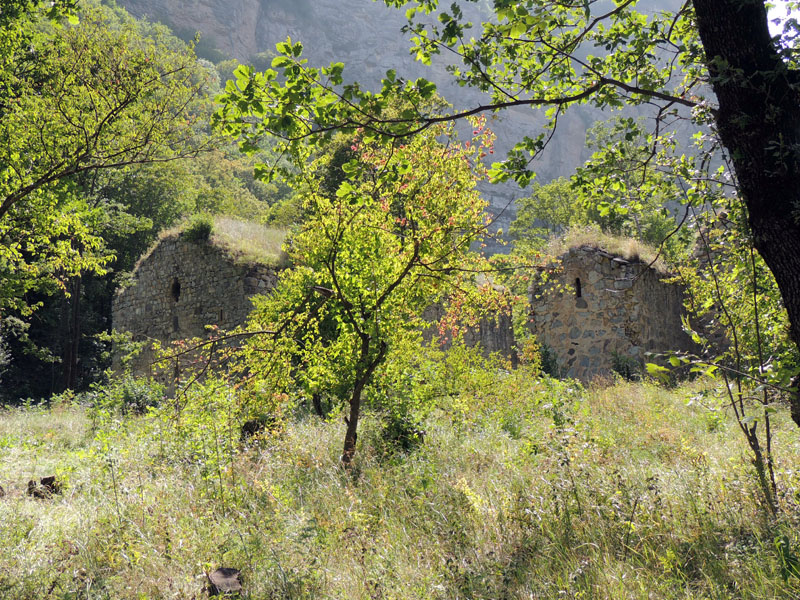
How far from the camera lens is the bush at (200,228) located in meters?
13.7

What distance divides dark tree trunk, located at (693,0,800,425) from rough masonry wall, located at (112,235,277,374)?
11.5 metres

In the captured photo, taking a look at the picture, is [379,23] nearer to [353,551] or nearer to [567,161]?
[567,161]

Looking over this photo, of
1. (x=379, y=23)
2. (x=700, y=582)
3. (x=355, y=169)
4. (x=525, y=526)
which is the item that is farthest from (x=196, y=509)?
(x=379, y=23)

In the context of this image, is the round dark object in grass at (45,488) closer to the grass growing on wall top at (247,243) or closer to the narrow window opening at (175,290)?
the grass growing on wall top at (247,243)

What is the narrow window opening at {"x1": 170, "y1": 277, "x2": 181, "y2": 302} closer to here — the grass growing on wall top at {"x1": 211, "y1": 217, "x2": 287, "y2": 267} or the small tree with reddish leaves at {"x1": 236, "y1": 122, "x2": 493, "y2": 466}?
the grass growing on wall top at {"x1": 211, "y1": 217, "x2": 287, "y2": 267}

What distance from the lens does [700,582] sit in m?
2.74

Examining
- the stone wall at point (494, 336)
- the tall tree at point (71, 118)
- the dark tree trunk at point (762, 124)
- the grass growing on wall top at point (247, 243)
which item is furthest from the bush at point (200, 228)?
the dark tree trunk at point (762, 124)

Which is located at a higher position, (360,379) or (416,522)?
(360,379)

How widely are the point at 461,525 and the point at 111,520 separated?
2.60 meters

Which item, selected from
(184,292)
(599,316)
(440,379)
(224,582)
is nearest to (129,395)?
(184,292)

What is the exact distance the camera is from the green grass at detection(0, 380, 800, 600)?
2.97 m

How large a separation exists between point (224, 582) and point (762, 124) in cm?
360

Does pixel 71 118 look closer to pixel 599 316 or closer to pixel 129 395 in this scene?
pixel 129 395

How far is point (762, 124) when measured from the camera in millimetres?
2502
